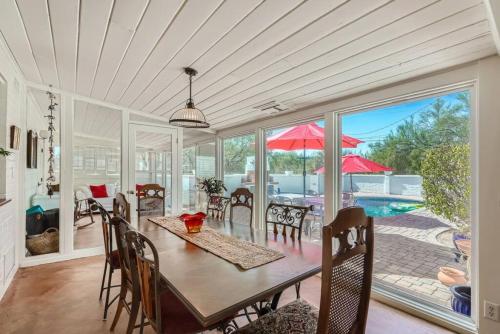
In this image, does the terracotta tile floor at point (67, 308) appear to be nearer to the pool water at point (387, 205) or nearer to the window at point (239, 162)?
the pool water at point (387, 205)

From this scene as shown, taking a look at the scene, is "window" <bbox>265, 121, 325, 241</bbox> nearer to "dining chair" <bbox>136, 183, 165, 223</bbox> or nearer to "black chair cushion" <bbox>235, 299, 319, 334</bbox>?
"dining chair" <bbox>136, 183, 165, 223</bbox>

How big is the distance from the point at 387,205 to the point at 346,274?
6.27 feet

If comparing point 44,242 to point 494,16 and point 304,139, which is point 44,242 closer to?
point 304,139

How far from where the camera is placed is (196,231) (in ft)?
7.18

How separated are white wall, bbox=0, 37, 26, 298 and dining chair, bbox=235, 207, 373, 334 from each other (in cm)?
268

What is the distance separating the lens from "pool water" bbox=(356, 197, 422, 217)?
2.52 m

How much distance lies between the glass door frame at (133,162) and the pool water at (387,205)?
124 inches

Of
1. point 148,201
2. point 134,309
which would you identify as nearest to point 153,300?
point 134,309

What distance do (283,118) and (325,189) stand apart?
128 cm

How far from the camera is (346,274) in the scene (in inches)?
44.2

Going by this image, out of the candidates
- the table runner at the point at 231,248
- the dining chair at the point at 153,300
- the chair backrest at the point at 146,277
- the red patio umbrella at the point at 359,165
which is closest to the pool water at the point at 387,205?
the red patio umbrella at the point at 359,165

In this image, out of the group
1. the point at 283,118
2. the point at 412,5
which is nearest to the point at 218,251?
the point at 412,5

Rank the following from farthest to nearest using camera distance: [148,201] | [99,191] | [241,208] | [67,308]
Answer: [99,191]
[148,201]
[241,208]
[67,308]

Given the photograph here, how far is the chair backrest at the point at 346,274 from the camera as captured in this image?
0.98m
